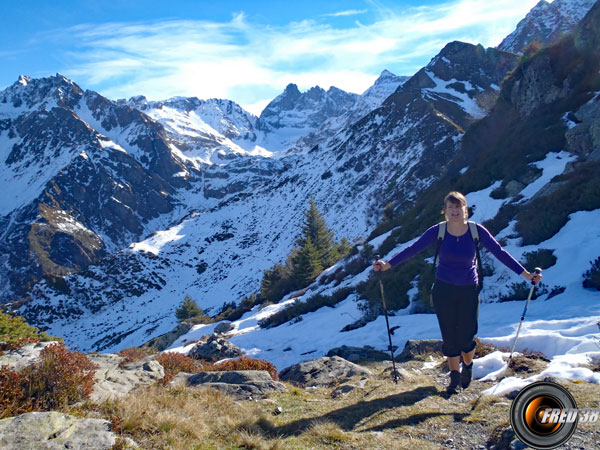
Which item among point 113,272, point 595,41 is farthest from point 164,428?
point 113,272

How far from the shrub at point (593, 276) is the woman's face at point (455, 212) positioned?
17.6 feet

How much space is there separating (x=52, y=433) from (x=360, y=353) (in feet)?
23.9

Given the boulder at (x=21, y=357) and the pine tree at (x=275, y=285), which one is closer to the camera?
the boulder at (x=21, y=357)

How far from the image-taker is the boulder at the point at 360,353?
9.05m

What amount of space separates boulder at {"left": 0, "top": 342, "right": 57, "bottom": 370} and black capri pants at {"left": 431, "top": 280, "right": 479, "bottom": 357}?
5.70 m

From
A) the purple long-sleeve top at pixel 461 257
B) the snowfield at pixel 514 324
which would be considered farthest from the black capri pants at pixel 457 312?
the snowfield at pixel 514 324

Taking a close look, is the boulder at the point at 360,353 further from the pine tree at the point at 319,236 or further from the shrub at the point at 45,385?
the pine tree at the point at 319,236

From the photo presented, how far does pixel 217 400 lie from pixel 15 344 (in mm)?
3540

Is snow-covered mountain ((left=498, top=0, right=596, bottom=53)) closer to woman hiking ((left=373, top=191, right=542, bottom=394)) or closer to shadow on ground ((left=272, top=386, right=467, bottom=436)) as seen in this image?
woman hiking ((left=373, top=191, right=542, bottom=394))

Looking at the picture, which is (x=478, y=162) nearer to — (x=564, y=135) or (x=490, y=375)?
(x=564, y=135)

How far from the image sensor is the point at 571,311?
296 inches

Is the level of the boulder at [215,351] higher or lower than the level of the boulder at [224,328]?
higher

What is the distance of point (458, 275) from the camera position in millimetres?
5004

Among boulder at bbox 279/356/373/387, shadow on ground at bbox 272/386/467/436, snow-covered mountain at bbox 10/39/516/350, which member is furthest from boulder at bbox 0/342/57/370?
snow-covered mountain at bbox 10/39/516/350
